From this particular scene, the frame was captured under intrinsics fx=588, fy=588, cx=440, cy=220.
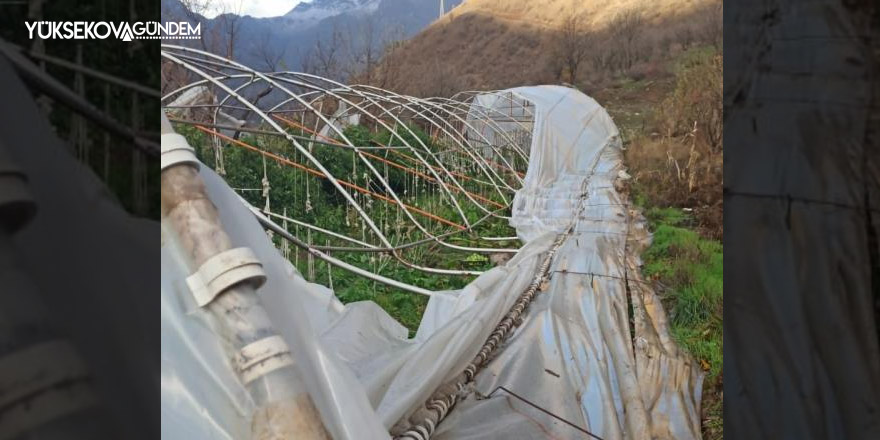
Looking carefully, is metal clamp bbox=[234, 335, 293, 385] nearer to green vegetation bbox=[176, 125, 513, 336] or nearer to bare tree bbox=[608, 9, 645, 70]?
green vegetation bbox=[176, 125, 513, 336]

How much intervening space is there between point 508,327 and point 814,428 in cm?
137

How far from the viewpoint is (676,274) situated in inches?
115

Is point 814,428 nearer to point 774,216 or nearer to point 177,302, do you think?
point 774,216

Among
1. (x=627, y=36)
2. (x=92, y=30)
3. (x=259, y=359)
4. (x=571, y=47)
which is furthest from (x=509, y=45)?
(x=259, y=359)

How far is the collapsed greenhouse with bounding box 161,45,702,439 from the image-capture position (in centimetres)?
100

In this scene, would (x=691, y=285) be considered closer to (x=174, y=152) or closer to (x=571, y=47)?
(x=174, y=152)

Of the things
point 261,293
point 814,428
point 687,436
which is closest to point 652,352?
point 687,436

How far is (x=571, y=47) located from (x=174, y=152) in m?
8.61

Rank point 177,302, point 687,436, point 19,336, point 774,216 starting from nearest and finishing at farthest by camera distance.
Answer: point 19,336 < point 177,302 < point 774,216 < point 687,436

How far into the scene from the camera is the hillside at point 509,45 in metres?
7.36

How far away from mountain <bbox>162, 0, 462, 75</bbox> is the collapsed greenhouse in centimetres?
96

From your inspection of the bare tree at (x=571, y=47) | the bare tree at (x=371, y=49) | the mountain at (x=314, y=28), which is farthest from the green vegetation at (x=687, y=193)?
the bare tree at (x=371, y=49)

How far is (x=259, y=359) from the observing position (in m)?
0.97

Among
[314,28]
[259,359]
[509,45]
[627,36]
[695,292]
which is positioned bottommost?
[695,292]
